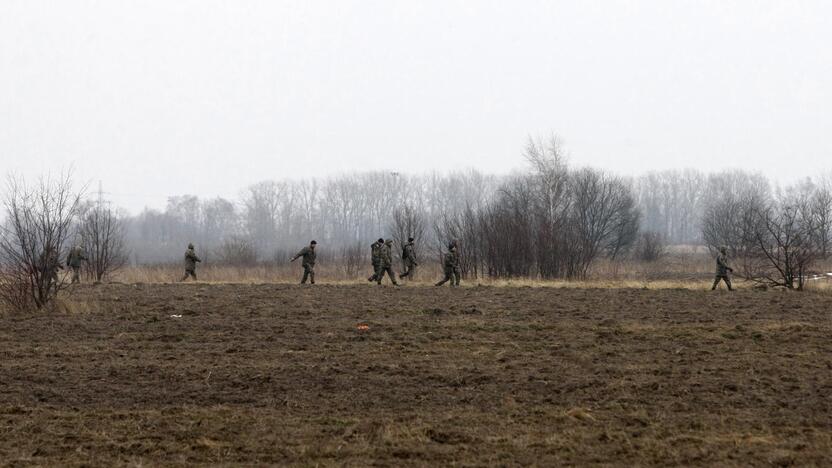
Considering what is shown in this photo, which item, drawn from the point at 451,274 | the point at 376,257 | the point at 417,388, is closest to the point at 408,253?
the point at 376,257

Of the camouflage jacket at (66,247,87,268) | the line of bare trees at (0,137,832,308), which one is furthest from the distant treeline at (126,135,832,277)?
the camouflage jacket at (66,247,87,268)

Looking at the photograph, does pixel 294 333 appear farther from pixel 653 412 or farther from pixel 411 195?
pixel 411 195

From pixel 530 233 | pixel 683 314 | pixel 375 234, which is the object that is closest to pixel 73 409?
pixel 683 314

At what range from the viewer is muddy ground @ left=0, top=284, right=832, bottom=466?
6469mm

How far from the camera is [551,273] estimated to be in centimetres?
3209

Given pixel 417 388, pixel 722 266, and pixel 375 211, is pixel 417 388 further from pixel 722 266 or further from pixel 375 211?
pixel 375 211

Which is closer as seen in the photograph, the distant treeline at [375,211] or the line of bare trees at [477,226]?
the line of bare trees at [477,226]

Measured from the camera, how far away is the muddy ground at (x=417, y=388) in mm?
6469

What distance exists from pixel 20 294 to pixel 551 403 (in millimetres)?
11799

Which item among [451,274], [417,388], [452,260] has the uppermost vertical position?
[452,260]

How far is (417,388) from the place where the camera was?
346 inches

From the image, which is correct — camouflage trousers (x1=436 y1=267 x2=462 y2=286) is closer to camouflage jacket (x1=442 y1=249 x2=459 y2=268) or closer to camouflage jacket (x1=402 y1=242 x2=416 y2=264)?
camouflage jacket (x1=442 y1=249 x2=459 y2=268)

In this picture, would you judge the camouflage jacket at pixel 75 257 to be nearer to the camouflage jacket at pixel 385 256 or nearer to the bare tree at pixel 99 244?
the bare tree at pixel 99 244

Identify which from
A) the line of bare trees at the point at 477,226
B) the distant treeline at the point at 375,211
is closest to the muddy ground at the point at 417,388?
the line of bare trees at the point at 477,226
